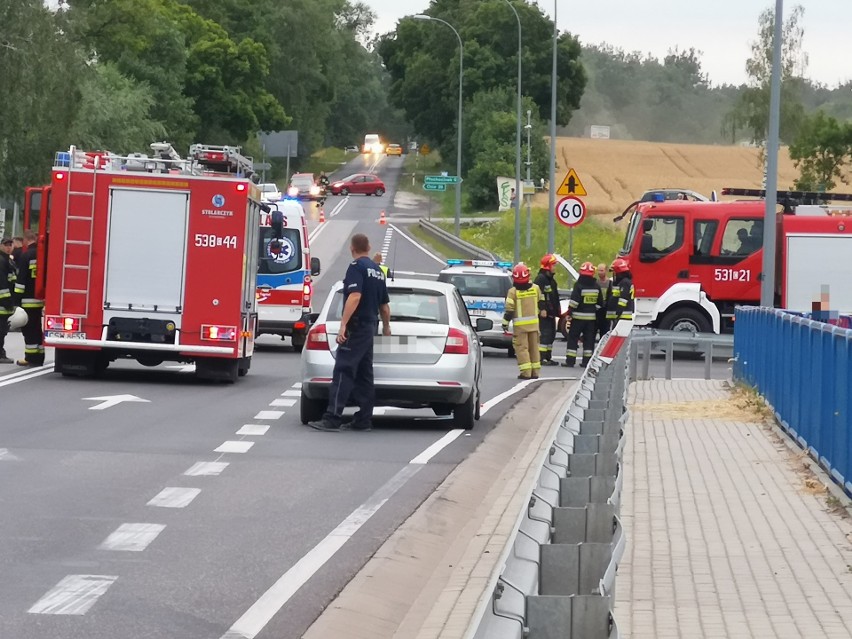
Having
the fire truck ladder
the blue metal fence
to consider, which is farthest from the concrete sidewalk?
the fire truck ladder

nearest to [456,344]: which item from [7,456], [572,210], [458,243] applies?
[7,456]

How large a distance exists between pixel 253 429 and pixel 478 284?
53.4 ft

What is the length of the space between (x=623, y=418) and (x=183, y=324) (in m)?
12.5

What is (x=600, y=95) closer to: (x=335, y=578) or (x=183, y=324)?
(x=183, y=324)

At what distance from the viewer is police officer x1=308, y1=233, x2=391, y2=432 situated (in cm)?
1638

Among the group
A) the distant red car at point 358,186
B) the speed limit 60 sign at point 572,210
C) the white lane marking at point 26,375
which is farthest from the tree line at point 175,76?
the white lane marking at point 26,375

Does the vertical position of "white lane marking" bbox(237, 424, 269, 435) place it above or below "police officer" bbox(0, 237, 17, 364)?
below

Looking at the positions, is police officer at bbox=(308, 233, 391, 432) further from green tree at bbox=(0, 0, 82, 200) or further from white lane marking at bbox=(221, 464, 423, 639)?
green tree at bbox=(0, 0, 82, 200)

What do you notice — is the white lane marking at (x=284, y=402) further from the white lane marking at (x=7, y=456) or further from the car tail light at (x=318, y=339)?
the white lane marking at (x=7, y=456)

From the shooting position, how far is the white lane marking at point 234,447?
48.5ft

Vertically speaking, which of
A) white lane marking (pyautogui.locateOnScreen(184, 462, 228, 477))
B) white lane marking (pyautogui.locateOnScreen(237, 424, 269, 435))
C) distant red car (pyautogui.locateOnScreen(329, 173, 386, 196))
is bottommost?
white lane marking (pyautogui.locateOnScreen(184, 462, 228, 477))

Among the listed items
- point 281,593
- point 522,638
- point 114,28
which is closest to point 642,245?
point 281,593

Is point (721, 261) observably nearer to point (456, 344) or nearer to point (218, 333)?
point (218, 333)

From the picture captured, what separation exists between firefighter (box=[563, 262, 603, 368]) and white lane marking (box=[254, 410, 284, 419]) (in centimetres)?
1070
